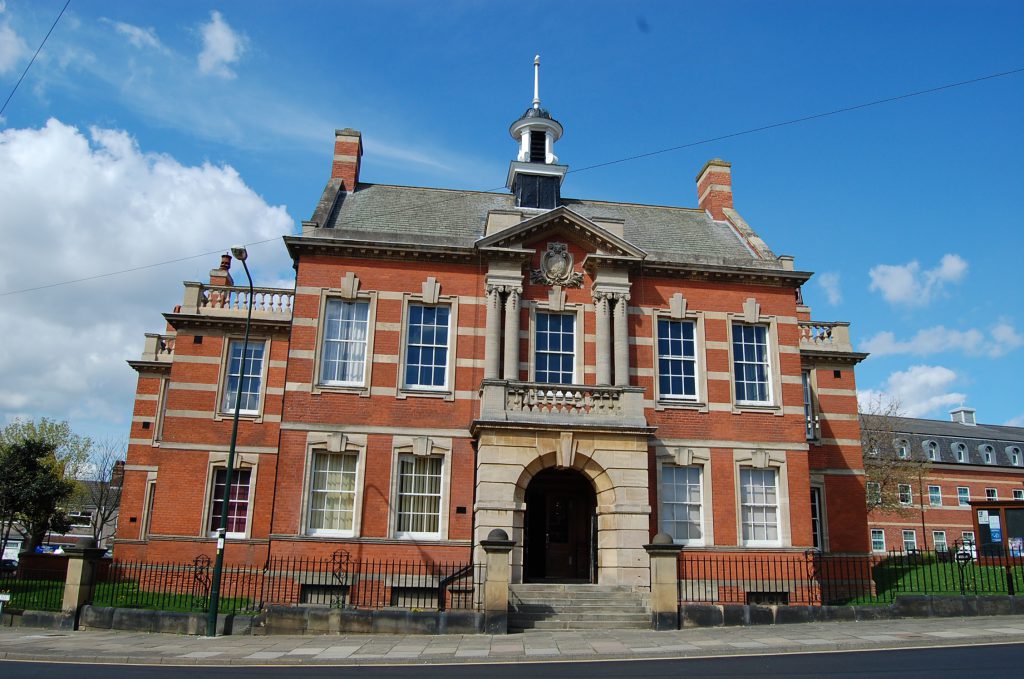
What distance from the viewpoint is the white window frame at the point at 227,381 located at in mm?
26172

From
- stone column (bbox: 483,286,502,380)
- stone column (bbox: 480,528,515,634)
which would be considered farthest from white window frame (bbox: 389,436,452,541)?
stone column (bbox: 480,528,515,634)

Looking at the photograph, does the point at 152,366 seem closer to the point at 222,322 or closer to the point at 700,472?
the point at 222,322

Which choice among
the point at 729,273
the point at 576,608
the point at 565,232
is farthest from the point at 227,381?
the point at 729,273

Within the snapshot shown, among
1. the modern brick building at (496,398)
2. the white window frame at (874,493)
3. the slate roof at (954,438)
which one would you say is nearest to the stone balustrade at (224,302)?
the modern brick building at (496,398)

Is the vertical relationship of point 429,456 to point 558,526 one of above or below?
above

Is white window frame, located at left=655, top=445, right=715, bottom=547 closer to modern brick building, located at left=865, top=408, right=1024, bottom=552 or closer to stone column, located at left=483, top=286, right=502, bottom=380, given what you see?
stone column, located at left=483, top=286, right=502, bottom=380

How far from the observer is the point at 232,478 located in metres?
25.6

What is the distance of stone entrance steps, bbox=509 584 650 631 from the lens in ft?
59.6

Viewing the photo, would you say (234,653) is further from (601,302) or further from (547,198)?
(547,198)

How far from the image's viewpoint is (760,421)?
24.2 metres

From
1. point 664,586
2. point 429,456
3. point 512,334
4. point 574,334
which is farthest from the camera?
point 574,334

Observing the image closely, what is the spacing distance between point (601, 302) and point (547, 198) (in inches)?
218

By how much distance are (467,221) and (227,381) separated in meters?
9.94

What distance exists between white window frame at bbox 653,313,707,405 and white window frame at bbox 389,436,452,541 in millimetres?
6787
